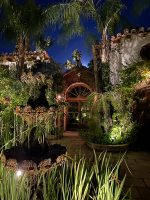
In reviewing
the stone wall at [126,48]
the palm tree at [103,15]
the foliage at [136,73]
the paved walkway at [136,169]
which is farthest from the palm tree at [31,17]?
the paved walkway at [136,169]

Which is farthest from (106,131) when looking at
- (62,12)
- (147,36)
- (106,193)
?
(106,193)

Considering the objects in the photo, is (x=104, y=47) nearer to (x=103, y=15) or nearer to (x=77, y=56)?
(x=103, y=15)

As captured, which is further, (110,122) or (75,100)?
(75,100)

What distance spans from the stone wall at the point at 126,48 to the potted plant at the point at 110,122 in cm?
119

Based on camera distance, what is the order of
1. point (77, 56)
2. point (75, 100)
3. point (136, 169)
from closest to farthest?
point (136, 169) < point (75, 100) < point (77, 56)

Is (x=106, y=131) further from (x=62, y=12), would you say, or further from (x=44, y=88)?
(x=44, y=88)

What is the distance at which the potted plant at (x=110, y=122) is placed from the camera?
9.07 m

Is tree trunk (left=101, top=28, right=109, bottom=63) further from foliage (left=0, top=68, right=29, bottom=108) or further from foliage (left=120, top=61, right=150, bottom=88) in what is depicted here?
foliage (left=0, top=68, right=29, bottom=108)

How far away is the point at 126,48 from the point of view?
32.8 feet

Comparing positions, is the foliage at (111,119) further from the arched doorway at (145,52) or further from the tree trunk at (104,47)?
the tree trunk at (104,47)

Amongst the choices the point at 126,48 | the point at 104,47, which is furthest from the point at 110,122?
the point at 104,47

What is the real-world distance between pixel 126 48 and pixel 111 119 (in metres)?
2.73

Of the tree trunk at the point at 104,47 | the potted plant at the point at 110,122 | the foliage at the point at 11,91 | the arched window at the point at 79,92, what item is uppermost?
the tree trunk at the point at 104,47

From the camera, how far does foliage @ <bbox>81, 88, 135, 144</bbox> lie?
9117 mm
